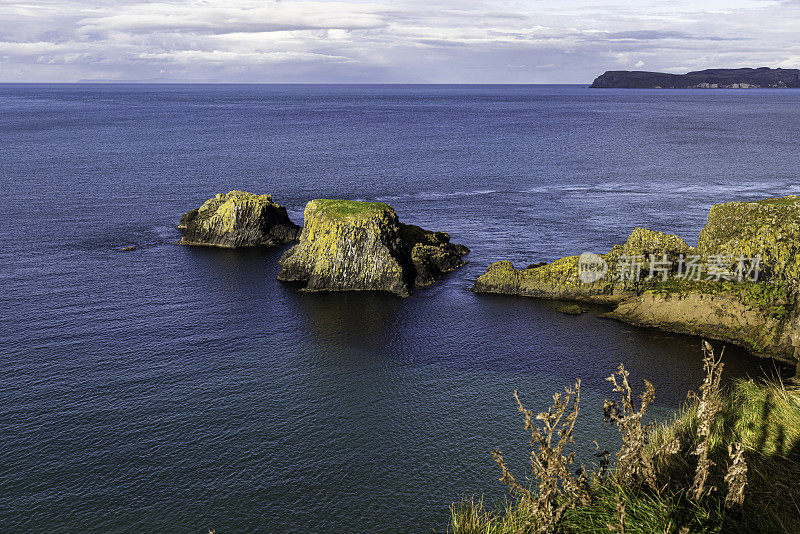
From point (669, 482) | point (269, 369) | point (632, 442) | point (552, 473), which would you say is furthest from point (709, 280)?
point (552, 473)

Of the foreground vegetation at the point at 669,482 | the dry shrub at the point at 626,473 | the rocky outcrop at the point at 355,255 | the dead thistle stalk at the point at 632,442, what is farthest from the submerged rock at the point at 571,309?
the dead thistle stalk at the point at 632,442

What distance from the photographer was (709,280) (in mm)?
55500

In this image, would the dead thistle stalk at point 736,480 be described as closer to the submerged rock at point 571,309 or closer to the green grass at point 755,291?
the green grass at point 755,291

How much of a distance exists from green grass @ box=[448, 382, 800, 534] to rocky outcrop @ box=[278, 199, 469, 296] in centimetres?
4477

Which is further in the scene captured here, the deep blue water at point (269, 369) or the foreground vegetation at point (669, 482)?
the deep blue water at point (269, 369)

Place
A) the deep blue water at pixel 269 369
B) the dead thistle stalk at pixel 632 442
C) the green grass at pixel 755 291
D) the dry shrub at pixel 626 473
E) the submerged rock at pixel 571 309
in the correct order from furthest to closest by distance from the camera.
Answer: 1. the submerged rock at pixel 571 309
2. the green grass at pixel 755 291
3. the deep blue water at pixel 269 369
4. the dead thistle stalk at pixel 632 442
5. the dry shrub at pixel 626 473

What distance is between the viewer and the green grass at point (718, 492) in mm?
15406

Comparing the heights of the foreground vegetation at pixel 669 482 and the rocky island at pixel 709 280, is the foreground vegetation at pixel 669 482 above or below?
above

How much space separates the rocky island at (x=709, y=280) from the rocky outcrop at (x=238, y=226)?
3033 cm

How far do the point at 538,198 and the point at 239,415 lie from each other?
255ft

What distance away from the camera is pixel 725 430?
2062 centimetres

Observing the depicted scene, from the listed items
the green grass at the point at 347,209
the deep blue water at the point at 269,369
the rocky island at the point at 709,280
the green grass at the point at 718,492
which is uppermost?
the green grass at the point at 347,209

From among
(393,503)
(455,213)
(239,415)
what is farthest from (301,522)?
(455,213)

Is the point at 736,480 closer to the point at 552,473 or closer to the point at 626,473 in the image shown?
the point at 626,473
